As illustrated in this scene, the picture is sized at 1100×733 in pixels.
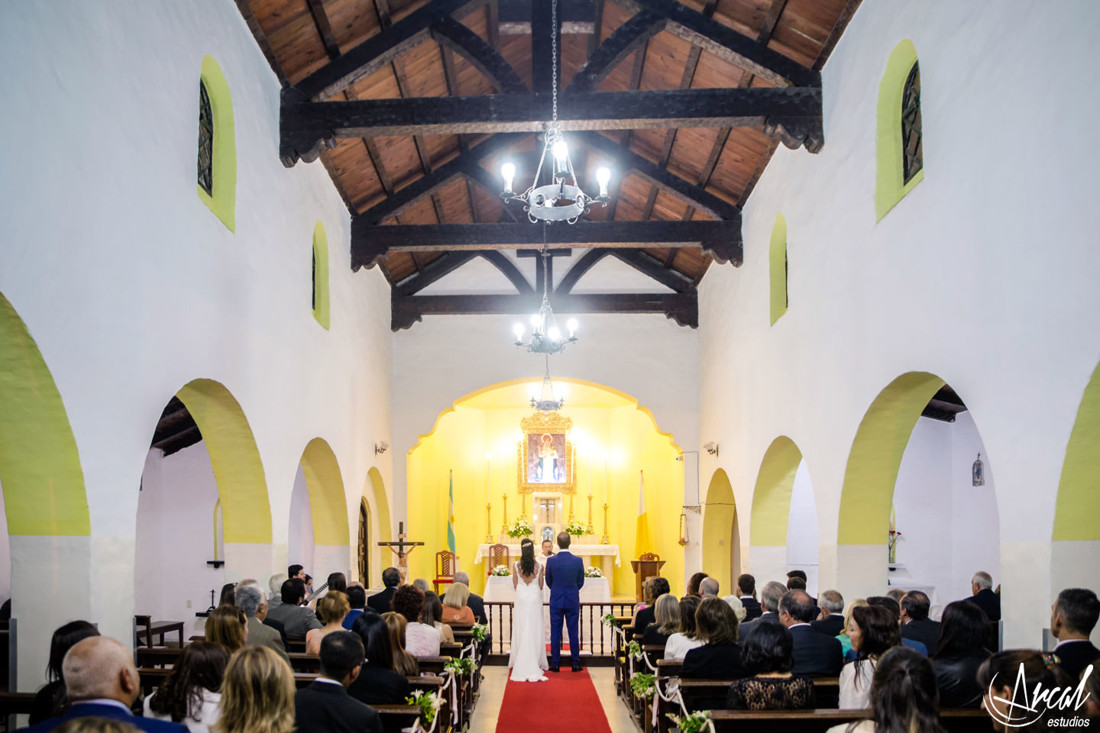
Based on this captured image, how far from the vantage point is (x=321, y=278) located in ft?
37.9

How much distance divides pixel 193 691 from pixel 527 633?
271 inches

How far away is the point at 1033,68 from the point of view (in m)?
5.15

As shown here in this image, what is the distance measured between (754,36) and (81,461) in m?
7.22

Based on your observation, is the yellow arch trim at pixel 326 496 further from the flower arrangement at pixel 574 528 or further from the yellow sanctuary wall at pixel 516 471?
the flower arrangement at pixel 574 528

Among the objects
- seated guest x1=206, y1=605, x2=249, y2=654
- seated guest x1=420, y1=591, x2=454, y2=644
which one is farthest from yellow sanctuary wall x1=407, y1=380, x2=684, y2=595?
seated guest x1=206, y1=605, x2=249, y2=654

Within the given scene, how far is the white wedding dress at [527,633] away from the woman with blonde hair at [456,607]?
130 centimetres

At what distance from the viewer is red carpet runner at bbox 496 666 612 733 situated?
27.6 ft

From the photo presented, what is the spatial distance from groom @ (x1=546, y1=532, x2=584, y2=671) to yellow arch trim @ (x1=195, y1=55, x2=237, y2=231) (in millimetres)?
5322

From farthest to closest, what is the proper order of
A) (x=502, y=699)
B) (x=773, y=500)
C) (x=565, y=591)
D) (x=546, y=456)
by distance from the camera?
1. (x=546, y=456)
2. (x=773, y=500)
3. (x=565, y=591)
4. (x=502, y=699)

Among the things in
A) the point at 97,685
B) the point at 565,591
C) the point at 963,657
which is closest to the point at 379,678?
the point at 97,685

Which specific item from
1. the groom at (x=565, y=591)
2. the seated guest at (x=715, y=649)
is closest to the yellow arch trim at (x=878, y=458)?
the seated guest at (x=715, y=649)

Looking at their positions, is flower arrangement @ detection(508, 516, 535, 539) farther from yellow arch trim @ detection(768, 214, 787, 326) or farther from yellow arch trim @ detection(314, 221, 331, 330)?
yellow arch trim @ detection(768, 214, 787, 326)

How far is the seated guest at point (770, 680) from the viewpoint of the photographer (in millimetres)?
4467

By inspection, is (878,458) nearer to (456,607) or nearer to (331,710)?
(456,607)
